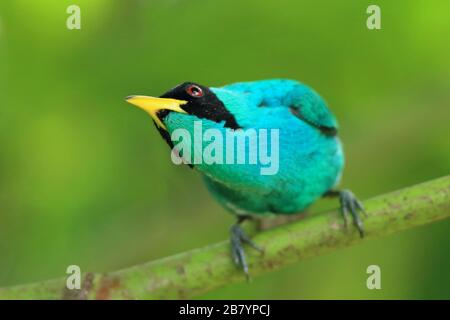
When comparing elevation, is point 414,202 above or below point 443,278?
above

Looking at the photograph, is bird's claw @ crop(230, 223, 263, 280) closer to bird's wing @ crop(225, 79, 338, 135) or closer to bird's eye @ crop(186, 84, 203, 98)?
bird's wing @ crop(225, 79, 338, 135)

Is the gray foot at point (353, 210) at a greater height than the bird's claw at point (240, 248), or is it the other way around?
the gray foot at point (353, 210)

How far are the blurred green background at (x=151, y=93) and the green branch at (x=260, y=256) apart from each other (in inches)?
30.6

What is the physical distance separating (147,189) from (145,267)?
41.7 inches

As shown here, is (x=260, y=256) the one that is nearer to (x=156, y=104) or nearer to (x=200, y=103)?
(x=200, y=103)

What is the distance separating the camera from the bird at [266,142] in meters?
3.65

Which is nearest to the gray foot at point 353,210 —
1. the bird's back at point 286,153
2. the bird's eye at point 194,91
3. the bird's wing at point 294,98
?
the bird's back at point 286,153

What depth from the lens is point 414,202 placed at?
388 cm

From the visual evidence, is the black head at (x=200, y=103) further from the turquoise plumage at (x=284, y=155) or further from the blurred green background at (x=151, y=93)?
the blurred green background at (x=151, y=93)

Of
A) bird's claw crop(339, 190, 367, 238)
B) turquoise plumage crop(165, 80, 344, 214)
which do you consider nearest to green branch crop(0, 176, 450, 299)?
bird's claw crop(339, 190, 367, 238)

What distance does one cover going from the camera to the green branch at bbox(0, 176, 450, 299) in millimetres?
3838

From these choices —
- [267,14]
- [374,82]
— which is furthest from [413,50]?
[267,14]
